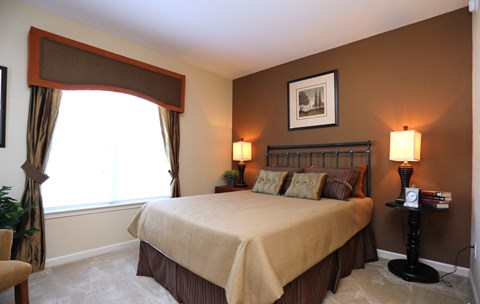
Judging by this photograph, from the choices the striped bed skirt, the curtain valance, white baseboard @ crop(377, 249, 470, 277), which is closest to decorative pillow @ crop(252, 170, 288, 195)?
the striped bed skirt

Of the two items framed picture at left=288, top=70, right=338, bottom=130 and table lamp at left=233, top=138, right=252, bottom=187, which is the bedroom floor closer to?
framed picture at left=288, top=70, right=338, bottom=130

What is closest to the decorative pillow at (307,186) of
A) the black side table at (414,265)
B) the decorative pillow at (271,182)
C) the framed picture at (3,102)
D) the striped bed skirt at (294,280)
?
the decorative pillow at (271,182)

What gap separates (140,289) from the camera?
6.75 feet

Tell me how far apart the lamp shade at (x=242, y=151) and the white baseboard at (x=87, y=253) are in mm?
1976

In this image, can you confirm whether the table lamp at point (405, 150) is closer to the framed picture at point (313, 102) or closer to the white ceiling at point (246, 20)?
the framed picture at point (313, 102)

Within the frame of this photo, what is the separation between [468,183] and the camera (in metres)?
2.33

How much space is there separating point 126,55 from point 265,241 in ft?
9.79

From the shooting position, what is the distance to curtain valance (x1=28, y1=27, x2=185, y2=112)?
2426mm

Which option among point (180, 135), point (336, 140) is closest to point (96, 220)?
point (180, 135)

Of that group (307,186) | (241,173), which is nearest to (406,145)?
(307,186)

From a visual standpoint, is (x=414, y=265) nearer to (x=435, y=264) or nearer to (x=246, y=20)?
(x=435, y=264)

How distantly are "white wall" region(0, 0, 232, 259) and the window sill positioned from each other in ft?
0.16

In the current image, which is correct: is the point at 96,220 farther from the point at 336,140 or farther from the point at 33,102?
the point at 336,140

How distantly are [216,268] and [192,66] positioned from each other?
331 cm
